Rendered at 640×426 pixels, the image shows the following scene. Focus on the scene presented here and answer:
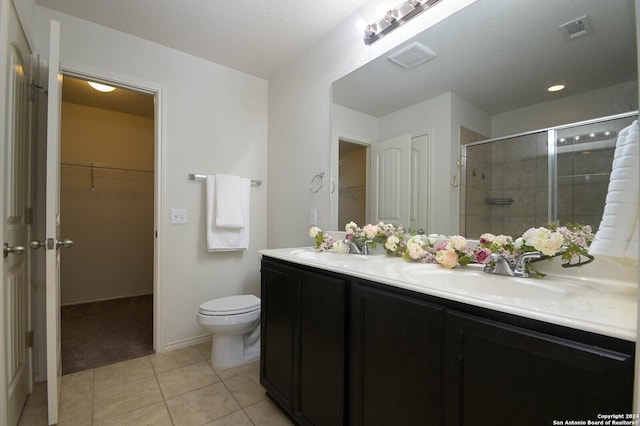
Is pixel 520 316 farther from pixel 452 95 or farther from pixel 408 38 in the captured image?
pixel 408 38

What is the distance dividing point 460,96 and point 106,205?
12.7ft

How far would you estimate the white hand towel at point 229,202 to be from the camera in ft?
7.47

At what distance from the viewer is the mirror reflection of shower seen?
969 mm

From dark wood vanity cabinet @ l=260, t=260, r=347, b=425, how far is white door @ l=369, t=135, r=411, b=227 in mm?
649

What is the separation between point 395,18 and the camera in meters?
1.49

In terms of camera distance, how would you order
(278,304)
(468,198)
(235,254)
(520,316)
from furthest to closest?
(235,254)
(278,304)
(468,198)
(520,316)

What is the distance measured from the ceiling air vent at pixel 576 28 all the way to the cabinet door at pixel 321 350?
123cm

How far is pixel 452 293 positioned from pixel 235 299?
5.55ft

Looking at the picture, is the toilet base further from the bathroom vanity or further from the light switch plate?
the light switch plate

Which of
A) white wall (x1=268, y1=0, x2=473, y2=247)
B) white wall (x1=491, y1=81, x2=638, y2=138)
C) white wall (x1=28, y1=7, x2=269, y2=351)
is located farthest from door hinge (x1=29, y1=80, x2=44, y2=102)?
white wall (x1=491, y1=81, x2=638, y2=138)

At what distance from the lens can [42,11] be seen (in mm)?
1744

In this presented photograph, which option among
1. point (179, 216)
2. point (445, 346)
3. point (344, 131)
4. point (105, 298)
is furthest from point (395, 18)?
point (105, 298)

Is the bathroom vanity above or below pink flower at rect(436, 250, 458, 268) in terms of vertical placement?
below

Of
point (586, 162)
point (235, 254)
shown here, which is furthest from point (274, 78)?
point (586, 162)
